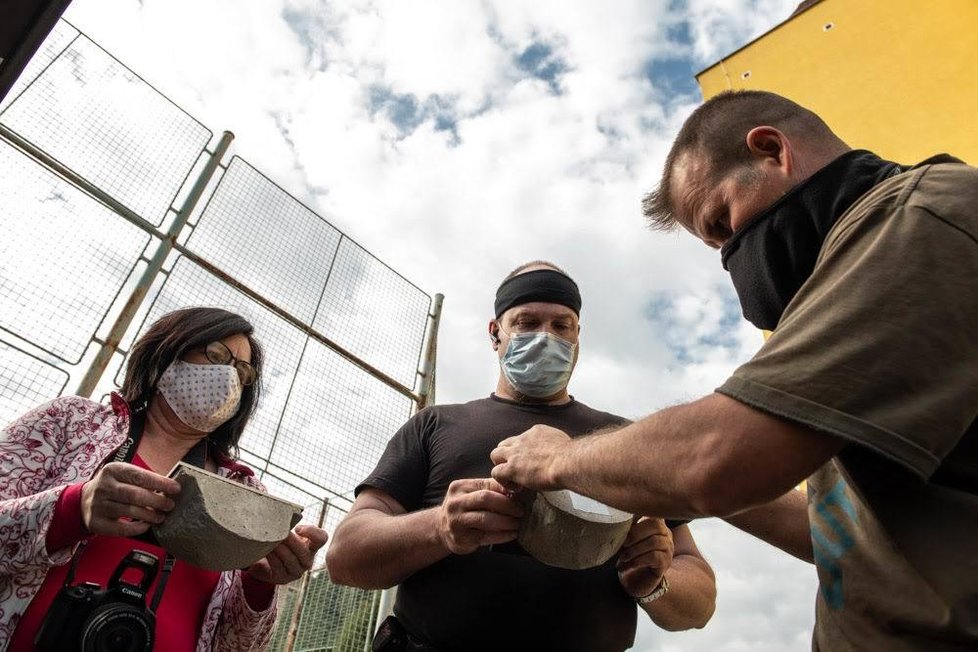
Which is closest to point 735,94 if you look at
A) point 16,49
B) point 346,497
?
point 16,49

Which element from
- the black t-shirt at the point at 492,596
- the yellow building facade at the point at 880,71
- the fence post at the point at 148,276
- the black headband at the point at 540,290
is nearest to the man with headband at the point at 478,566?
the black t-shirt at the point at 492,596

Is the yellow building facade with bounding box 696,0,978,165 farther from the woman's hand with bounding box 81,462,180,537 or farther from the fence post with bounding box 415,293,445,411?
the woman's hand with bounding box 81,462,180,537

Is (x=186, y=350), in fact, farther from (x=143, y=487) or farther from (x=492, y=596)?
(x=492, y=596)

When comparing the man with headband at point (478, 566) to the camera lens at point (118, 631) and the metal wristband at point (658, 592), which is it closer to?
the metal wristband at point (658, 592)

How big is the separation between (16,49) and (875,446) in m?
1.84

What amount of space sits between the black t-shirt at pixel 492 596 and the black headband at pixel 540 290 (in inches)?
29.2

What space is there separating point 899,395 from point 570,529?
2.70ft

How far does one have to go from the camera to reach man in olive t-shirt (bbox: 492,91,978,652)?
0.92m

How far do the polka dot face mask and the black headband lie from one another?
1.16 m

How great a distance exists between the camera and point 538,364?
246cm

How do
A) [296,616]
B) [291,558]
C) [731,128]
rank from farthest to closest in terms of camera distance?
[296,616], [291,558], [731,128]

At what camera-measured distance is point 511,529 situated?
1.57 metres

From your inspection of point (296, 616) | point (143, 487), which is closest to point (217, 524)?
point (143, 487)

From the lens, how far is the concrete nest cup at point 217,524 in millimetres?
1623
